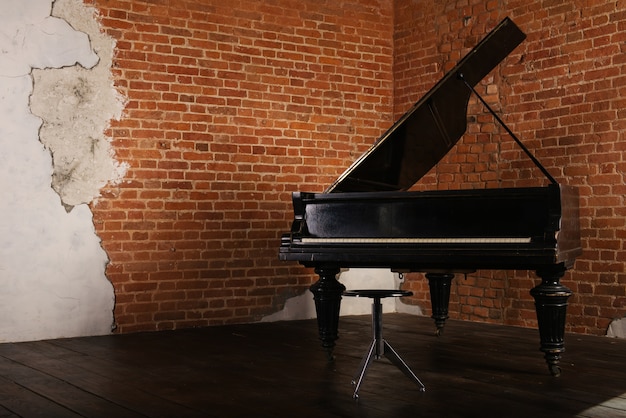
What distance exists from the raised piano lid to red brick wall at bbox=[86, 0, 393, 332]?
6.16 feet

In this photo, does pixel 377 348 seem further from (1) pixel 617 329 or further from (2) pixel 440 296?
(1) pixel 617 329

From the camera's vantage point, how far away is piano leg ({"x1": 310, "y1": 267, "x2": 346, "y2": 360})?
15.5 feet

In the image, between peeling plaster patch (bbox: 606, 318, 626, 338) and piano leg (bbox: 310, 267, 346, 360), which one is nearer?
piano leg (bbox: 310, 267, 346, 360)

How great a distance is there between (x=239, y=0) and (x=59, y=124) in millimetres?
1799

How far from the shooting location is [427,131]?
197 inches

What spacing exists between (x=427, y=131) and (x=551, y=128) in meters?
1.60

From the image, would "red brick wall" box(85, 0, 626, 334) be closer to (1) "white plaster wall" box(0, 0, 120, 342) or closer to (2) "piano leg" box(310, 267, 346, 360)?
(1) "white plaster wall" box(0, 0, 120, 342)

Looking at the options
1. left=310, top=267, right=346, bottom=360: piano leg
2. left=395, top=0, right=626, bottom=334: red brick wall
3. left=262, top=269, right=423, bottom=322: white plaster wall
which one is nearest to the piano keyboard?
left=310, top=267, right=346, bottom=360: piano leg

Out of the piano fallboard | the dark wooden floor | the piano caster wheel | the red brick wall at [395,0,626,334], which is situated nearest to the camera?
the dark wooden floor

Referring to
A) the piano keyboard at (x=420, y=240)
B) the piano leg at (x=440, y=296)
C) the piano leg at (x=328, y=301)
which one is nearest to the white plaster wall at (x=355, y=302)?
the piano leg at (x=440, y=296)

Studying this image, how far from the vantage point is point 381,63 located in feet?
24.5

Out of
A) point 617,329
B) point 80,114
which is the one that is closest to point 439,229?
point 617,329

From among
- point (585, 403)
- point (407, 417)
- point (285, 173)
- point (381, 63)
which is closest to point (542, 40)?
point (381, 63)

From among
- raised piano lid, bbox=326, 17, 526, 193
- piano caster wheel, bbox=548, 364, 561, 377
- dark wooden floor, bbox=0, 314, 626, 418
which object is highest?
raised piano lid, bbox=326, 17, 526, 193
